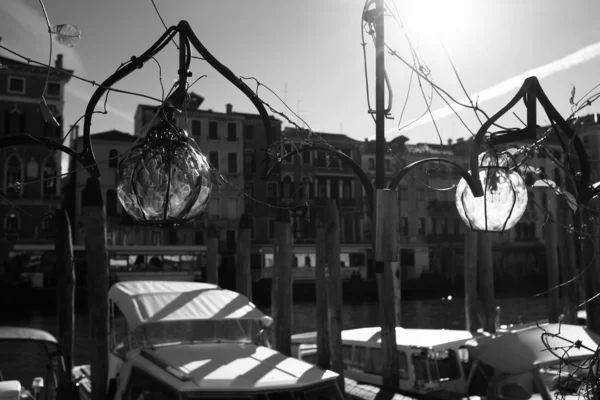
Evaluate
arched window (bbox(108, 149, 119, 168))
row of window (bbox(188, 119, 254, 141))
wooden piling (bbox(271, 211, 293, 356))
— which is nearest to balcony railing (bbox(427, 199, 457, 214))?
row of window (bbox(188, 119, 254, 141))

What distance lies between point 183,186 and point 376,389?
992 centimetres

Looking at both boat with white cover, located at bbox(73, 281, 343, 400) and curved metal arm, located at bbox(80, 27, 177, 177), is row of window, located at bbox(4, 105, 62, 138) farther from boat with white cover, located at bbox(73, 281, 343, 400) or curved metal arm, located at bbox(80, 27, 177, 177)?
curved metal arm, located at bbox(80, 27, 177, 177)

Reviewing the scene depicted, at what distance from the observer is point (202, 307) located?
357 inches

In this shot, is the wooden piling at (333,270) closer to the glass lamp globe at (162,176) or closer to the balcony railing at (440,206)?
the glass lamp globe at (162,176)

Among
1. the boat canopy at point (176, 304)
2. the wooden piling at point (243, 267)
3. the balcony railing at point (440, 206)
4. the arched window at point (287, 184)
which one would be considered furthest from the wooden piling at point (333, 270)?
the balcony railing at point (440, 206)

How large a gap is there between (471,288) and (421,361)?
5.65 m

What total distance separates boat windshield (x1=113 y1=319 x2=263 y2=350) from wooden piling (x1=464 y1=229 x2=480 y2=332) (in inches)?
342

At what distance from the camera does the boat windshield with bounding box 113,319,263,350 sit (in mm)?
8445

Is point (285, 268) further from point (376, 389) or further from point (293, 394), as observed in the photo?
point (293, 394)

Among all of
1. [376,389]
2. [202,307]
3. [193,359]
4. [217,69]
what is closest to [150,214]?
[217,69]

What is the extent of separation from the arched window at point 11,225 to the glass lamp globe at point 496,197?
4038cm

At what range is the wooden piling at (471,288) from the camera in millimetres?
15961

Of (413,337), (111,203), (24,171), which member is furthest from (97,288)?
(111,203)

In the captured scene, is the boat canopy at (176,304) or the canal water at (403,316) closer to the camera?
the boat canopy at (176,304)
